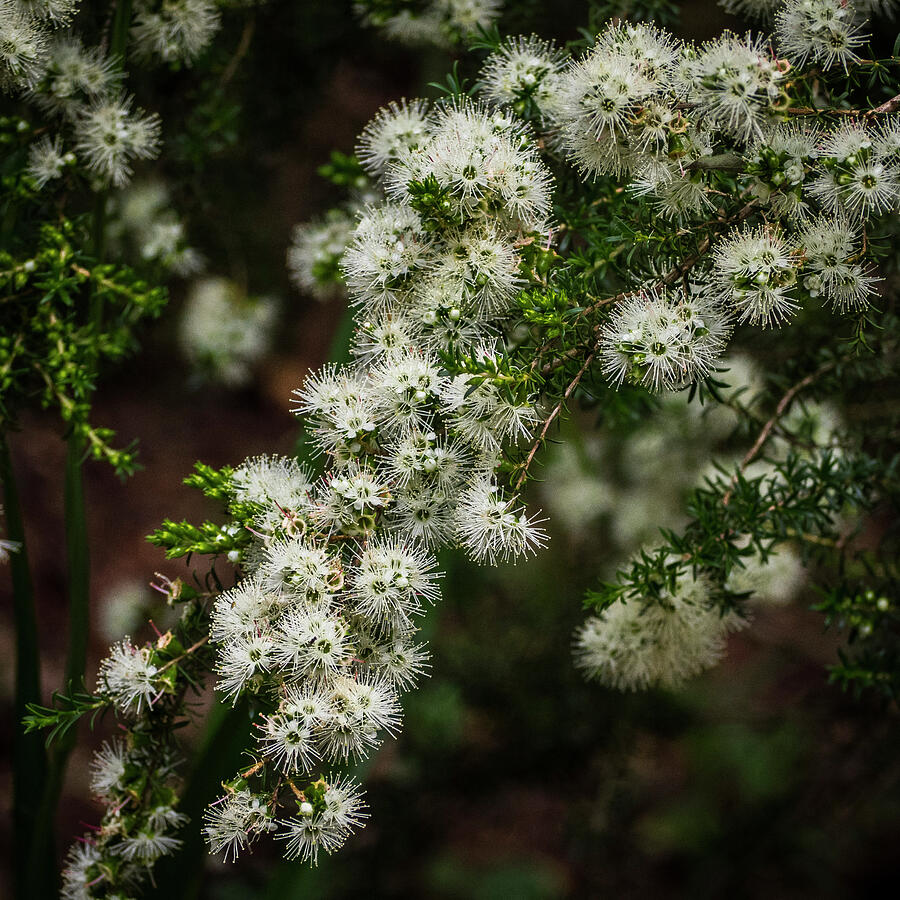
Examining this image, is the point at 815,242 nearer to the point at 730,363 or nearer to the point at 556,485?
the point at 730,363

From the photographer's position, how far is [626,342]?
40.1 inches

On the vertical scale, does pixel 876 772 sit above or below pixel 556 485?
below

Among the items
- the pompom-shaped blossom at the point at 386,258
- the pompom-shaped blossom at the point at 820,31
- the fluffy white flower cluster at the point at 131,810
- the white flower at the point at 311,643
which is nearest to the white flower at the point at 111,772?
the fluffy white flower cluster at the point at 131,810

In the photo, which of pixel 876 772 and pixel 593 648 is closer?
pixel 593 648

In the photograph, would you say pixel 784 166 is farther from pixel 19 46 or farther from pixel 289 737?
pixel 19 46

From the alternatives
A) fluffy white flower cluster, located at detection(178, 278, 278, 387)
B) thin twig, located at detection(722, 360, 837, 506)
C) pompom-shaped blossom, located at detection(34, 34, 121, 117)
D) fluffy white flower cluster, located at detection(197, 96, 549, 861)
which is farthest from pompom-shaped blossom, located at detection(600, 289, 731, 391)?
fluffy white flower cluster, located at detection(178, 278, 278, 387)

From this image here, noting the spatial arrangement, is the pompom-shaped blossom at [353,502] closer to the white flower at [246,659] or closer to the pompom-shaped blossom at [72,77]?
the white flower at [246,659]

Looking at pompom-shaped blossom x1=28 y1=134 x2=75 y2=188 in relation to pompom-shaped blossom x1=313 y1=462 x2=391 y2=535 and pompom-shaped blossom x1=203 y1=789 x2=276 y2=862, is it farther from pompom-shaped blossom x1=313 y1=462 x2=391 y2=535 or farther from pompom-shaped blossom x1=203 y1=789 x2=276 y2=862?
pompom-shaped blossom x1=203 y1=789 x2=276 y2=862

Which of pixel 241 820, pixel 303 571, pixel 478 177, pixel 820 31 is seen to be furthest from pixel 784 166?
pixel 241 820

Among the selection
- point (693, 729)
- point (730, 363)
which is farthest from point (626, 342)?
point (693, 729)

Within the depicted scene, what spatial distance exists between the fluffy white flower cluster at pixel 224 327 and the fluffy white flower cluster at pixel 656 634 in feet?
4.71

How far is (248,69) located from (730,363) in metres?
1.43

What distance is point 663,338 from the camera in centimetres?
101

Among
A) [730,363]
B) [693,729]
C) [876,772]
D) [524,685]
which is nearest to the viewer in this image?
[876,772]
